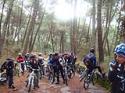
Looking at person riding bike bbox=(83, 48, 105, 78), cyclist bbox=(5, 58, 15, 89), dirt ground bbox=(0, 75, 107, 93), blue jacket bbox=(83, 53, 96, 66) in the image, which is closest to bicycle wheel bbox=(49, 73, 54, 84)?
dirt ground bbox=(0, 75, 107, 93)

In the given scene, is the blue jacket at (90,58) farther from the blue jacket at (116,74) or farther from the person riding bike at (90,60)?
the blue jacket at (116,74)

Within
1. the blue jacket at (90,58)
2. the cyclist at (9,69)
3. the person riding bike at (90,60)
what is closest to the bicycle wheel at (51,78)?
the cyclist at (9,69)

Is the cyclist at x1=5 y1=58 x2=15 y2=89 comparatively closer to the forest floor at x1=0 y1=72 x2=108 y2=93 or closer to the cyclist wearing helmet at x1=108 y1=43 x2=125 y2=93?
the forest floor at x1=0 y1=72 x2=108 y2=93

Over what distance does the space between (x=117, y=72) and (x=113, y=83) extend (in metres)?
0.18

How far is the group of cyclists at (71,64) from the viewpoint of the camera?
166 inches

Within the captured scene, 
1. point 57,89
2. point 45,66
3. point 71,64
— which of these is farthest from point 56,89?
point 45,66

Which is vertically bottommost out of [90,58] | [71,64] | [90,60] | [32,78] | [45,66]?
[32,78]

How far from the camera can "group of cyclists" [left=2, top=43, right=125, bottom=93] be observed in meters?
4.21

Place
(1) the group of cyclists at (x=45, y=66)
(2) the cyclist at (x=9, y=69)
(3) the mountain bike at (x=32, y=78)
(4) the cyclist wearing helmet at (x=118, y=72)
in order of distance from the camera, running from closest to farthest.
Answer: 1. (4) the cyclist wearing helmet at (x=118, y=72)
2. (3) the mountain bike at (x=32, y=78)
3. (1) the group of cyclists at (x=45, y=66)
4. (2) the cyclist at (x=9, y=69)

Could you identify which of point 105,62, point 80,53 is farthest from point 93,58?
point 80,53

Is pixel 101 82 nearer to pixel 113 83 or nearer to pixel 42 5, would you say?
pixel 113 83

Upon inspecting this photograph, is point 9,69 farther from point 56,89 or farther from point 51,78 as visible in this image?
point 51,78

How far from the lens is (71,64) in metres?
22.5

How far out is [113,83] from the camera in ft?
14.2
